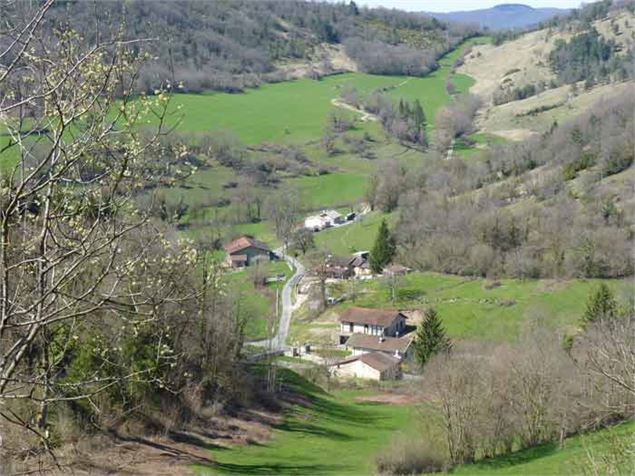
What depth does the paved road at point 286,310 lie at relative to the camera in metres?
59.4

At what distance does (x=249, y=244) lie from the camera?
83500 mm

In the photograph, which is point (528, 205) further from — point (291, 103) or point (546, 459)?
point (291, 103)

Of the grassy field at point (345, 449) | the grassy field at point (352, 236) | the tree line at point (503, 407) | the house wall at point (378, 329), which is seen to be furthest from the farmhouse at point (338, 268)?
the tree line at point (503, 407)

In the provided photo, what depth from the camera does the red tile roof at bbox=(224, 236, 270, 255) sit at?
272 feet

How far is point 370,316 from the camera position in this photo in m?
62.9

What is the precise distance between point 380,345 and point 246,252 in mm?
28218

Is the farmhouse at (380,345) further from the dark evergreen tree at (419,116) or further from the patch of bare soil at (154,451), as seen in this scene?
the dark evergreen tree at (419,116)

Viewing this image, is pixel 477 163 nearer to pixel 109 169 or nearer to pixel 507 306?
pixel 507 306

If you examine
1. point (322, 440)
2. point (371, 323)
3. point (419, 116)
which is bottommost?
point (371, 323)

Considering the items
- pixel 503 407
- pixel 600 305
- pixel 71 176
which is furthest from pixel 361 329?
pixel 71 176

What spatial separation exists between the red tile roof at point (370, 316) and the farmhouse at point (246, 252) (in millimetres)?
19891

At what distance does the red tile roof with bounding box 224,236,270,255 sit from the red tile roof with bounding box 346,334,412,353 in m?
25.0

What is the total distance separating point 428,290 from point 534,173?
2765cm

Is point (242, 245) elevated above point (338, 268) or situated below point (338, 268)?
above
